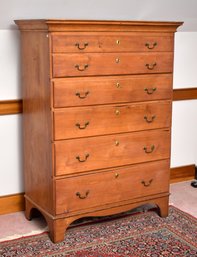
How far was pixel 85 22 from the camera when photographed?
2.70 metres

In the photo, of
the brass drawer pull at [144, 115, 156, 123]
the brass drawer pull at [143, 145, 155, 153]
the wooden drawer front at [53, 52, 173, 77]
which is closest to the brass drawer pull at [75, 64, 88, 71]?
the wooden drawer front at [53, 52, 173, 77]

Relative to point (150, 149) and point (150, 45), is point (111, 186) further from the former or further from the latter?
point (150, 45)

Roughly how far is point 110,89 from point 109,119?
0.59 feet

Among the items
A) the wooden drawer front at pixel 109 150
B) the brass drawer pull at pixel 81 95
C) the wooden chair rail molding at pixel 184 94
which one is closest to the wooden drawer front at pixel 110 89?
the brass drawer pull at pixel 81 95

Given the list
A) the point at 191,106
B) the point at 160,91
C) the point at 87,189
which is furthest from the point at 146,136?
the point at 191,106

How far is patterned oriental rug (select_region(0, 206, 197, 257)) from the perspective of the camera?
→ 9.11 ft

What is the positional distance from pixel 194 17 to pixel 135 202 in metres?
1.51

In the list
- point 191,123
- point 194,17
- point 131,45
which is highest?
point 194,17

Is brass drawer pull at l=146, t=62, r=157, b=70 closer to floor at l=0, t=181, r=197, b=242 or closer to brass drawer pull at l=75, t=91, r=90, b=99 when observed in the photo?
brass drawer pull at l=75, t=91, r=90, b=99

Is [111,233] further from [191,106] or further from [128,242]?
[191,106]

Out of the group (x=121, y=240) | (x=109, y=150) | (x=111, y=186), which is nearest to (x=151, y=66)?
(x=109, y=150)

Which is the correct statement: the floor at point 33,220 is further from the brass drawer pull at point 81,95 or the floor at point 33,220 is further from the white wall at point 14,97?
the brass drawer pull at point 81,95

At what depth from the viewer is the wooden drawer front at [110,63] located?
2711 millimetres

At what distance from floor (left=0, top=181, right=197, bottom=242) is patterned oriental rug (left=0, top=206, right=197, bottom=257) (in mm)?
93
